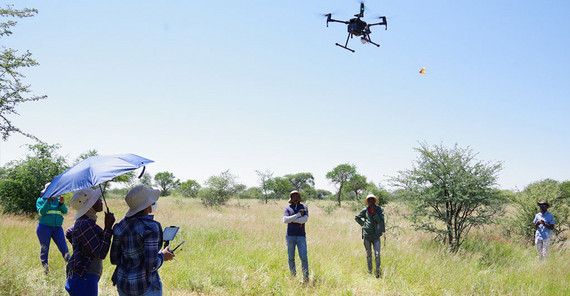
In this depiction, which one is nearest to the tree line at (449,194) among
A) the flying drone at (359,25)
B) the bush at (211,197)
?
the flying drone at (359,25)

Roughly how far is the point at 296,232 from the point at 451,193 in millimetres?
5434

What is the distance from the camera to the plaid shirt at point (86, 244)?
3.35m

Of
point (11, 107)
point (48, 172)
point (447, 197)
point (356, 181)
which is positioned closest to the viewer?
point (11, 107)

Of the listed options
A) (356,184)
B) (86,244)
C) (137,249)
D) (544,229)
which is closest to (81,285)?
(86,244)

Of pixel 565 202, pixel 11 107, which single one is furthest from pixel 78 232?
pixel 565 202

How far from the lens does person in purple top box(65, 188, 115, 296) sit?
3.36 m

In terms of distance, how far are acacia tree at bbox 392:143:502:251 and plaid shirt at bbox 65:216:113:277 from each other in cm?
890

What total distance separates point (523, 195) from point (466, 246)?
4002mm

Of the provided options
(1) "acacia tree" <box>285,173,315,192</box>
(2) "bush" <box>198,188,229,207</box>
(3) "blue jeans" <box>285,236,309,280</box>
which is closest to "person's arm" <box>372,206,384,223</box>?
(3) "blue jeans" <box>285,236,309,280</box>

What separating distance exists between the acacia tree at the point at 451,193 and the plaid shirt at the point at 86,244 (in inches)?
Result: 350

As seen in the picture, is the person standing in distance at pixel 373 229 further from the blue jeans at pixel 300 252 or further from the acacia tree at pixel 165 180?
the acacia tree at pixel 165 180

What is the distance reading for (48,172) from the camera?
1406cm

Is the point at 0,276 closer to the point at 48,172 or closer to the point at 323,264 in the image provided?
the point at 323,264

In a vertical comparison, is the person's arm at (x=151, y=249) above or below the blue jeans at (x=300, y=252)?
above
